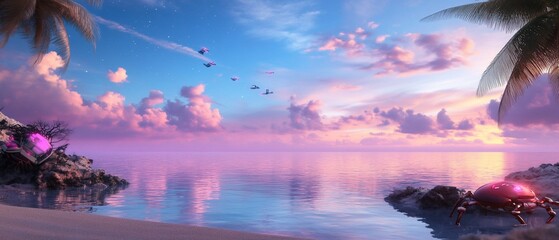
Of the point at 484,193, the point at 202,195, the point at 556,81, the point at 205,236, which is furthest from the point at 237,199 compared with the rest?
the point at 205,236

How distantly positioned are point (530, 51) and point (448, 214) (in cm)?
646

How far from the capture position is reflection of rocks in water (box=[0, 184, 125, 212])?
1599cm

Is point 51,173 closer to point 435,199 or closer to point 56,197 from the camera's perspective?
point 56,197

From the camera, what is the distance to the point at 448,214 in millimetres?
15461

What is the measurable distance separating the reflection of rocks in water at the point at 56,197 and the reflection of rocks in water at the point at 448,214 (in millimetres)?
11950

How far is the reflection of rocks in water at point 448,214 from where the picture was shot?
40.4 feet

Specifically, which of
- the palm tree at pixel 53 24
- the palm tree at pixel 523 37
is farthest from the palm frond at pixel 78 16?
the palm tree at pixel 523 37

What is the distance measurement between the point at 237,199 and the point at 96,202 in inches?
264

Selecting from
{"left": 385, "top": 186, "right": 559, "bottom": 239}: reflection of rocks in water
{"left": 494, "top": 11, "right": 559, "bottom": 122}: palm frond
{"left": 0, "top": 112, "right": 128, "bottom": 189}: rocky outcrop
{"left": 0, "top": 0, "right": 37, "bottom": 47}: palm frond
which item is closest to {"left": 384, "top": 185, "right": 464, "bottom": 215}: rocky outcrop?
{"left": 385, "top": 186, "right": 559, "bottom": 239}: reflection of rocks in water

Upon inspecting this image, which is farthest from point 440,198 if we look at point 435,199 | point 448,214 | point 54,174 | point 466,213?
point 54,174

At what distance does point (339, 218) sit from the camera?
15383 mm

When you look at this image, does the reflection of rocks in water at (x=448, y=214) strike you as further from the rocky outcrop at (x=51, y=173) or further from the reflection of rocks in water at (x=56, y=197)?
the rocky outcrop at (x=51, y=173)

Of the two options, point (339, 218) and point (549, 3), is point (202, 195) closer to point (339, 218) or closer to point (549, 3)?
point (339, 218)

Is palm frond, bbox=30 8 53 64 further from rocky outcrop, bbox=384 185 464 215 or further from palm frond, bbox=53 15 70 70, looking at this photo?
rocky outcrop, bbox=384 185 464 215
